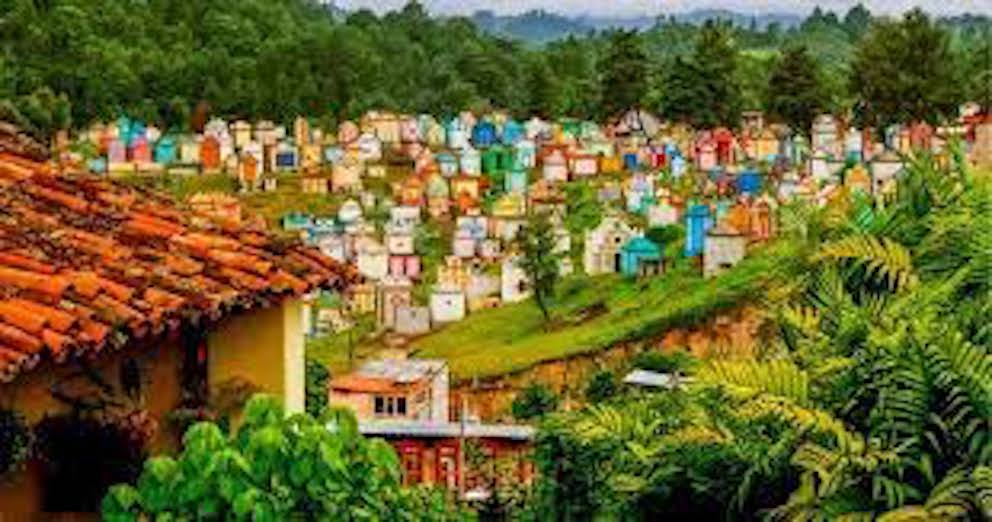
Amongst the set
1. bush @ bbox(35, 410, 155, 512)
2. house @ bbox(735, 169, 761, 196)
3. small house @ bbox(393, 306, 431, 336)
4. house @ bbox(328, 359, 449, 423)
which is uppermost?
bush @ bbox(35, 410, 155, 512)

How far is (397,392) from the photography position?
2505 centimetres

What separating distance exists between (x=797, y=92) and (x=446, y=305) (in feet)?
73.2

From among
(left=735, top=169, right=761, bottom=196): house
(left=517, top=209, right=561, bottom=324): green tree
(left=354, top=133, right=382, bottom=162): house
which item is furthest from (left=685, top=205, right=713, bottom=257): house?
(left=354, top=133, right=382, bottom=162): house

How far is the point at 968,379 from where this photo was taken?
173 inches

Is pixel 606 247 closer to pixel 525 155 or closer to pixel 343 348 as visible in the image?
pixel 343 348

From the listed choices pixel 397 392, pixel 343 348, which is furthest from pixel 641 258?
pixel 397 392

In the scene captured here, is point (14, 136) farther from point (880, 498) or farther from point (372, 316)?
point (372, 316)

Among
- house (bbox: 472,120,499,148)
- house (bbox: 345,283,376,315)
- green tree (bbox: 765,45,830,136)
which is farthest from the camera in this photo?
green tree (bbox: 765,45,830,136)

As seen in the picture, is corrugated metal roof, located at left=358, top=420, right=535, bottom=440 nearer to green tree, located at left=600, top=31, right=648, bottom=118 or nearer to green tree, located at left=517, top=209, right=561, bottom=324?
green tree, located at left=517, top=209, right=561, bottom=324

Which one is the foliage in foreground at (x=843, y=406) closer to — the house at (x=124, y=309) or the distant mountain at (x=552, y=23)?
the house at (x=124, y=309)

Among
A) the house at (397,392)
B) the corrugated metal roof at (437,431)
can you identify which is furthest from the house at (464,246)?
the corrugated metal roof at (437,431)

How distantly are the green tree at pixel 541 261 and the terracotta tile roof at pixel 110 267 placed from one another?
2793cm

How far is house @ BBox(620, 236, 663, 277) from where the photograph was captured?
A: 3500cm

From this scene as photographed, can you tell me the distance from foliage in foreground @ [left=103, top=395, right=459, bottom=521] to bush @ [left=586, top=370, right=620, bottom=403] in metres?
17.4
